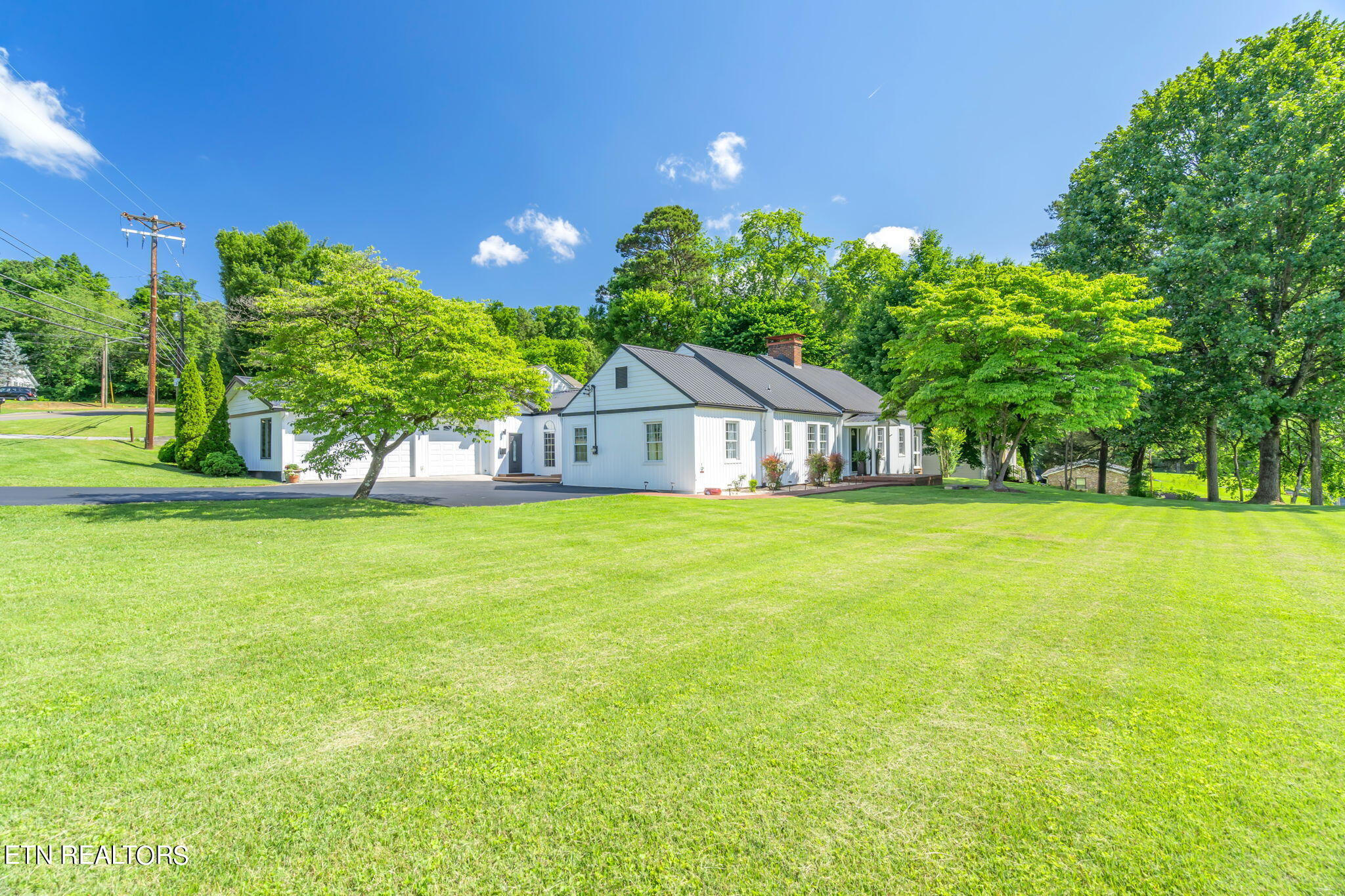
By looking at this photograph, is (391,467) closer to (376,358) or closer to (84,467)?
(84,467)

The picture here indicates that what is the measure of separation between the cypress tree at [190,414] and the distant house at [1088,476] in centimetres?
4617

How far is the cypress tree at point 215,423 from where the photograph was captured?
23.0 metres

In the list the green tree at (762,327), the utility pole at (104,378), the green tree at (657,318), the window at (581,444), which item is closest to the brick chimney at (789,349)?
the green tree at (762,327)

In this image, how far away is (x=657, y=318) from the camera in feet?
141

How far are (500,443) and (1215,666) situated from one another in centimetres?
2715

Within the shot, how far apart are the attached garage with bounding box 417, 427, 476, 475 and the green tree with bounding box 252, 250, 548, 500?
13.9 metres

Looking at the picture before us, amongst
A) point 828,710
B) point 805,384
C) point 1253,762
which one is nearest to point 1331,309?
point 805,384

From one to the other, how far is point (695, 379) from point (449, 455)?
1377cm

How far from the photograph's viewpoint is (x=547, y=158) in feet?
78.2

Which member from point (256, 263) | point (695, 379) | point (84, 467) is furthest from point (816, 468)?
point (256, 263)

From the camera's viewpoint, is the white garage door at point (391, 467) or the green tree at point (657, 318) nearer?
the white garage door at point (391, 467)

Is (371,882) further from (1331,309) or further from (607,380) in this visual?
(1331,309)

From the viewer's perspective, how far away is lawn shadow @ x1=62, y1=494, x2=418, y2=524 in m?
10.8

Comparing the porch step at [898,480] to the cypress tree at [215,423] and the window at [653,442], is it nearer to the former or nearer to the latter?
the window at [653,442]
